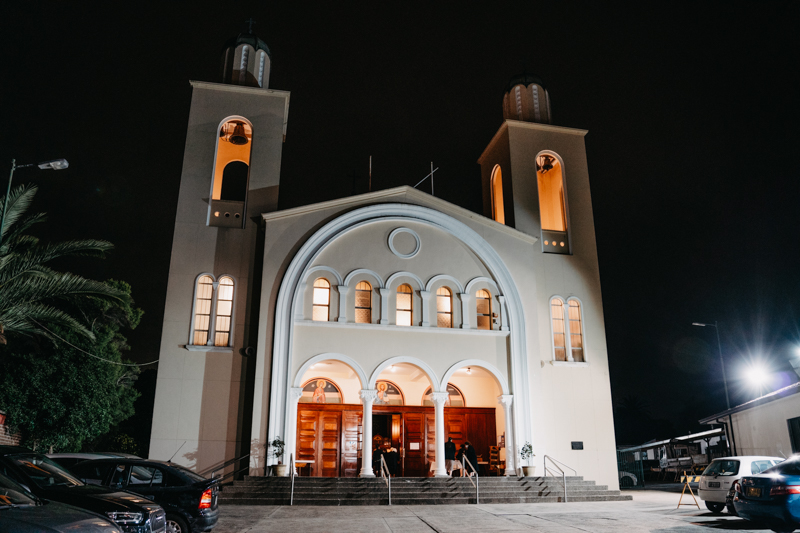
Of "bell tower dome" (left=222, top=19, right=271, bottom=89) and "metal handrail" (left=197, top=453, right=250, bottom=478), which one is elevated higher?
"bell tower dome" (left=222, top=19, right=271, bottom=89)

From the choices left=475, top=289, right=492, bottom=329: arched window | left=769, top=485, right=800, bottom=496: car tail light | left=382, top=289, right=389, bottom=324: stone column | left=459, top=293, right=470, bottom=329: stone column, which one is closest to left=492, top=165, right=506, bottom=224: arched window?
left=475, top=289, right=492, bottom=329: arched window

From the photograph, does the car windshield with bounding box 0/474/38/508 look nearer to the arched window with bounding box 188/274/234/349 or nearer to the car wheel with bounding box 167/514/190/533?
the car wheel with bounding box 167/514/190/533

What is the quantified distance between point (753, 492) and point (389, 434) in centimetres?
1308

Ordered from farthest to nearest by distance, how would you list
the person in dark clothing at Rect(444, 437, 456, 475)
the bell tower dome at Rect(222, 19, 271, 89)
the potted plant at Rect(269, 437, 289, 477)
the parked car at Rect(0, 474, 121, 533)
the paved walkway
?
the bell tower dome at Rect(222, 19, 271, 89) < the person in dark clothing at Rect(444, 437, 456, 475) < the potted plant at Rect(269, 437, 289, 477) < the paved walkway < the parked car at Rect(0, 474, 121, 533)

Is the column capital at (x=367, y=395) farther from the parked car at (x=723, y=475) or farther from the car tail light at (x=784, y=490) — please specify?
the car tail light at (x=784, y=490)

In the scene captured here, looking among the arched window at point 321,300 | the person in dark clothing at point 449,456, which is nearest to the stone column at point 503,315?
the person in dark clothing at point 449,456

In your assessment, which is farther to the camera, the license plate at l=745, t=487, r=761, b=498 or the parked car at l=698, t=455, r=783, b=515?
the parked car at l=698, t=455, r=783, b=515

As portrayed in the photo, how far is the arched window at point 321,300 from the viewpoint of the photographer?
64.8 ft

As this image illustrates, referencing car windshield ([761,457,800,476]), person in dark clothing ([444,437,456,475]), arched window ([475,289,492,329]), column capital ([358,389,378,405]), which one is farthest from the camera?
arched window ([475,289,492,329])

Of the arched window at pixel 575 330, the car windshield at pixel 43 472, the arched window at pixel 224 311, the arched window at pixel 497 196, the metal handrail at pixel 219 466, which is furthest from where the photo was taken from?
the arched window at pixel 497 196

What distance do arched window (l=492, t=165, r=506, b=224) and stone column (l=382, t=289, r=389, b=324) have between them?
756 centimetres

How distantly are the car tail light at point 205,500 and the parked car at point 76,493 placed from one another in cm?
175

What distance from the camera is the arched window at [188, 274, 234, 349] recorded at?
19484 millimetres

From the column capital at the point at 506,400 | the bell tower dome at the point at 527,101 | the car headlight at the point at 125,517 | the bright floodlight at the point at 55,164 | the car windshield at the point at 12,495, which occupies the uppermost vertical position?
the bell tower dome at the point at 527,101
